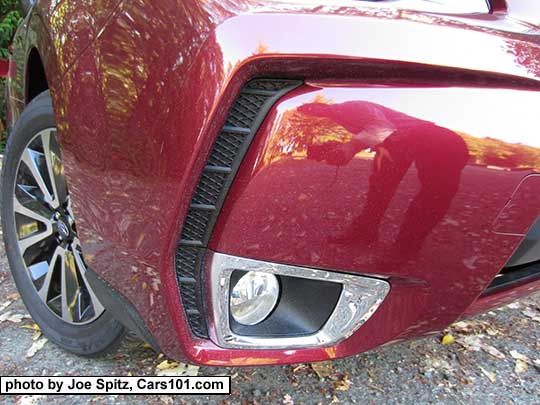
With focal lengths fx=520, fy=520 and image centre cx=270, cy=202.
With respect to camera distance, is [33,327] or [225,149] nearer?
[225,149]

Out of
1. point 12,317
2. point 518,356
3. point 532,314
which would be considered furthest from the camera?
point 532,314

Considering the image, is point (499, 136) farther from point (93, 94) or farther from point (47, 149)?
point (47, 149)

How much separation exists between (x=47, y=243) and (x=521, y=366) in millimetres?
1832

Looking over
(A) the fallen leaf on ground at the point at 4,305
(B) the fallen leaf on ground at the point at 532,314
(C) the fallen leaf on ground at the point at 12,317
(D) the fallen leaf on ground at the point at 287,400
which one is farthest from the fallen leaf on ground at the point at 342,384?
(A) the fallen leaf on ground at the point at 4,305

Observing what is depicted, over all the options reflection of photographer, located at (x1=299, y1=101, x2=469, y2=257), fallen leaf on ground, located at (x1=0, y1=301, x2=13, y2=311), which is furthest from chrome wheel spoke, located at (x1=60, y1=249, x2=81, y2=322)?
reflection of photographer, located at (x1=299, y1=101, x2=469, y2=257)

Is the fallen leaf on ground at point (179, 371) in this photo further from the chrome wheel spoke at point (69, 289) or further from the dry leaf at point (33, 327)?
the dry leaf at point (33, 327)

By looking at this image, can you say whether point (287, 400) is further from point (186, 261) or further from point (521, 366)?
point (521, 366)

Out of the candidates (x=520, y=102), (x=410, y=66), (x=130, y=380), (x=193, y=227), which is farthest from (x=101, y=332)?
(x=520, y=102)

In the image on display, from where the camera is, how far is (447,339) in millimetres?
2127

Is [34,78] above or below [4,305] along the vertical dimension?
above

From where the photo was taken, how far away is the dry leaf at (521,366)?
6.38 feet

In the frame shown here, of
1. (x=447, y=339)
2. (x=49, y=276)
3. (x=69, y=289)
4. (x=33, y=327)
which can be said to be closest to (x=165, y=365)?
(x=69, y=289)

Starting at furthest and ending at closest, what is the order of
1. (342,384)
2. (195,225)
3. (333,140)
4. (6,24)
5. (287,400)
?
1. (6,24)
2. (342,384)
3. (287,400)
4. (195,225)
5. (333,140)

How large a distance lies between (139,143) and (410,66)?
0.59 m
